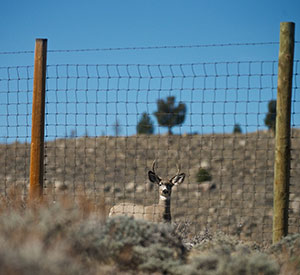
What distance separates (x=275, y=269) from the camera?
16.3 feet

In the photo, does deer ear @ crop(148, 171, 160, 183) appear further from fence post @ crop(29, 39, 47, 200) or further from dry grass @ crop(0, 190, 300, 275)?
dry grass @ crop(0, 190, 300, 275)

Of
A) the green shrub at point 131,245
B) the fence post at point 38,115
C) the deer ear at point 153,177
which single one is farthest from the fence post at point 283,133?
the deer ear at point 153,177

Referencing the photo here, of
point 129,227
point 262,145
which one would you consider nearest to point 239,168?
point 262,145

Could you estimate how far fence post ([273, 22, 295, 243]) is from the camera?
6.85 meters

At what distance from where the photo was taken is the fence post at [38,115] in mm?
7699

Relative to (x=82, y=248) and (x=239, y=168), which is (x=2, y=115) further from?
(x=239, y=168)

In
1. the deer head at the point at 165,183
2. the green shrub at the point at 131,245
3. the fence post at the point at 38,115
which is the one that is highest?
the fence post at the point at 38,115

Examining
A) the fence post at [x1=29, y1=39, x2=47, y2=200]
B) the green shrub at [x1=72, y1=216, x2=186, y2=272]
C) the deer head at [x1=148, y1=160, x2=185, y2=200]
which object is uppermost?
the fence post at [x1=29, y1=39, x2=47, y2=200]

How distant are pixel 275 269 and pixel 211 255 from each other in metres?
0.58

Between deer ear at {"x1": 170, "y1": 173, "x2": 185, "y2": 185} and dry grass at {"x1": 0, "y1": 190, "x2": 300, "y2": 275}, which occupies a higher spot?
deer ear at {"x1": 170, "y1": 173, "x2": 185, "y2": 185}

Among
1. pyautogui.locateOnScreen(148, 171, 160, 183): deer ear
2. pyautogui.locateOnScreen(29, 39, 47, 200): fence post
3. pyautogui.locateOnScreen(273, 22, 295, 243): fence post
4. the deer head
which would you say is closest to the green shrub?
pyautogui.locateOnScreen(273, 22, 295, 243): fence post

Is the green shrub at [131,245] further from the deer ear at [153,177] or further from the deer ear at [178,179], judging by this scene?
the deer ear at [178,179]

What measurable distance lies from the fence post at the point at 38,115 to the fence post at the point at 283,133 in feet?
10.4

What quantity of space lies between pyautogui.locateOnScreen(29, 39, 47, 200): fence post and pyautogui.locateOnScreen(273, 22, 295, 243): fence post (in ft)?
10.4
